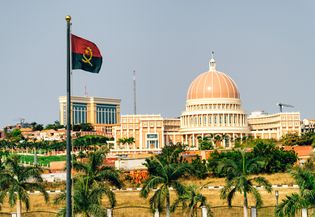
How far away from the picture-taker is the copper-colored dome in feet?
424

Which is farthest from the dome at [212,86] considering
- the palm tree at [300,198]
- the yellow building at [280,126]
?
the palm tree at [300,198]

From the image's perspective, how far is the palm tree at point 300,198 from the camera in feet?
103

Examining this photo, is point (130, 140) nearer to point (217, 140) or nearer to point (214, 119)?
point (214, 119)

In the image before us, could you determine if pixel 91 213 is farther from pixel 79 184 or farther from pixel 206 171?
pixel 206 171

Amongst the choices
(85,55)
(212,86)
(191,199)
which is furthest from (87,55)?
(212,86)

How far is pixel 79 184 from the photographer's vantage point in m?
33.4

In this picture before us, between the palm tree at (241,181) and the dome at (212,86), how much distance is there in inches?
3450

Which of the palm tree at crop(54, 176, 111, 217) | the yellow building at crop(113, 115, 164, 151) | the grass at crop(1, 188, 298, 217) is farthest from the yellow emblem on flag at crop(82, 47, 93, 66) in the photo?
the yellow building at crop(113, 115, 164, 151)

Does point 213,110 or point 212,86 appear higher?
point 212,86

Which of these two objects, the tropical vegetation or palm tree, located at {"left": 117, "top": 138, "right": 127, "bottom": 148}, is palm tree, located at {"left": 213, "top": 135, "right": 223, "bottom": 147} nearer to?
palm tree, located at {"left": 117, "top": 138, "right": 127, "bottom": 148}

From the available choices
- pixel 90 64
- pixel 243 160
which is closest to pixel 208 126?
pixel 243 160

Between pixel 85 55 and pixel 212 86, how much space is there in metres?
108

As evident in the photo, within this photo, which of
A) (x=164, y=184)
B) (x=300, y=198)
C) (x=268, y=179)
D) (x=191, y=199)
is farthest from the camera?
(x=268, y=179)

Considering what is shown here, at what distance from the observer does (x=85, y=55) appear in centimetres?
2212
